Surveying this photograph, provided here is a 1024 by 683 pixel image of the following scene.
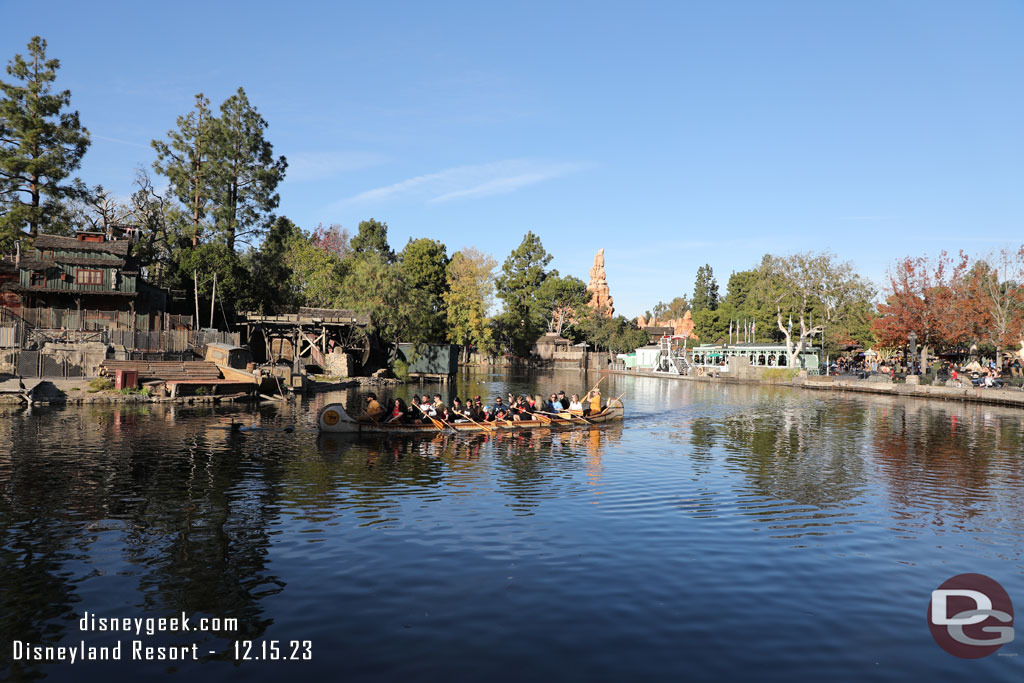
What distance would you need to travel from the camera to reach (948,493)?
1833cm

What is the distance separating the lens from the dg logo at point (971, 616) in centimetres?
922

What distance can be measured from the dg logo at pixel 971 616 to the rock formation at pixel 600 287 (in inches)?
5703

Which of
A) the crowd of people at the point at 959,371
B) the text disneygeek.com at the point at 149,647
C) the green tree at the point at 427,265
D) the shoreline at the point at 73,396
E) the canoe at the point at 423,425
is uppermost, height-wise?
the green tree at the point at 427,265

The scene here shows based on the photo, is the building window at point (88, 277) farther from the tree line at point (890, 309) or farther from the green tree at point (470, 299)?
the tree line at point (890, 309)

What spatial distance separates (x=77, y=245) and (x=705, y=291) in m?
125

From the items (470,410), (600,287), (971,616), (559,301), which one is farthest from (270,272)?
(600,287)

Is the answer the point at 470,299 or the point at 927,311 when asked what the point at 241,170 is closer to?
the point at 470,299

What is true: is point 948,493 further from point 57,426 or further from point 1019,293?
point 1019,293

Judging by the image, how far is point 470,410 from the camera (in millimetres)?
29422

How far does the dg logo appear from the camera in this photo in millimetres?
9219

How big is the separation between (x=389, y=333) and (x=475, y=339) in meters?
24.0

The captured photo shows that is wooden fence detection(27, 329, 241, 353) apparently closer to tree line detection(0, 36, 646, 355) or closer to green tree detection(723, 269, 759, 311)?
tree line detection(0, 36, 646, 355)

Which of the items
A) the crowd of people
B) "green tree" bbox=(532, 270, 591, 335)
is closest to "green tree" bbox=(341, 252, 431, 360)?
"green tree" bbox=(532, 270, 591, 335)

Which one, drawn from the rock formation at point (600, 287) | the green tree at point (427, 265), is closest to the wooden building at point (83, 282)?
the green tree at point (427, 265)
